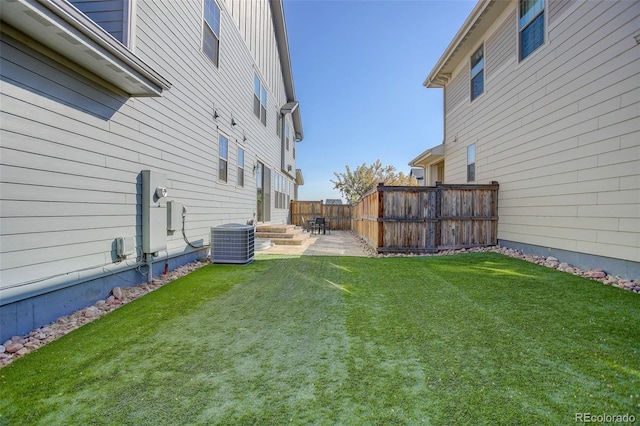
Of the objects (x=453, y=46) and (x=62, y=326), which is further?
(x=453, y=46)

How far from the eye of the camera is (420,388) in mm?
1854

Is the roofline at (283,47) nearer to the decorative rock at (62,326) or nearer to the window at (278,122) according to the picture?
the window at (278,122)

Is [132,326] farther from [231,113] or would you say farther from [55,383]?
[231,113]

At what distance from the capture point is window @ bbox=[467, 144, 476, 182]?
350 inches

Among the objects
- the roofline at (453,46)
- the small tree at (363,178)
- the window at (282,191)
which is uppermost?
the roofline at (453,46)

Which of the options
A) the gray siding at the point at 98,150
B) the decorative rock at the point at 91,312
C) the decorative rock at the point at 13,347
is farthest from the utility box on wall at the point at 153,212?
the decorative rock at the point at 13,347

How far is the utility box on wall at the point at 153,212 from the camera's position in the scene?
4.21 metres

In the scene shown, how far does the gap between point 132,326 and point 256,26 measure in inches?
408

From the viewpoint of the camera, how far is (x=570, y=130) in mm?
5254

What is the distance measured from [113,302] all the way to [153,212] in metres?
1.33

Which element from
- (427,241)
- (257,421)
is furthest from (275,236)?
(257,421)

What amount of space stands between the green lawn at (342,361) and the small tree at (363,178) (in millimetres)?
26780

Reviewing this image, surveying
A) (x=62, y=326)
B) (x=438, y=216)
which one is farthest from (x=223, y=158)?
(x=438, y=216)

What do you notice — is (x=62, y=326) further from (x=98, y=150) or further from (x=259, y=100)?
(x=259, y=100)
